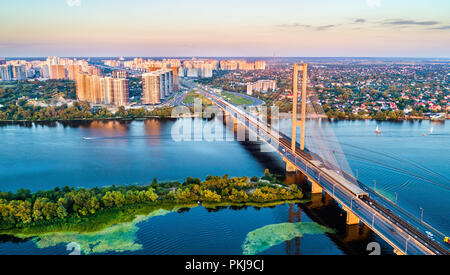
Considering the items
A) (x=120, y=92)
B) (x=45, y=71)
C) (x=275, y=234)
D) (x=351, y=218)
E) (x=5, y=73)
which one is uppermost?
(x=45, y=71)

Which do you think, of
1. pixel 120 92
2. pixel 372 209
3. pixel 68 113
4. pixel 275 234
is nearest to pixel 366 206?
pixel 372 209

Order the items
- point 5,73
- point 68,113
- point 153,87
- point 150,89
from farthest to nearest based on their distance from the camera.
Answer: point 5,73 → point 153,87 → point 150,89 → point 68,113

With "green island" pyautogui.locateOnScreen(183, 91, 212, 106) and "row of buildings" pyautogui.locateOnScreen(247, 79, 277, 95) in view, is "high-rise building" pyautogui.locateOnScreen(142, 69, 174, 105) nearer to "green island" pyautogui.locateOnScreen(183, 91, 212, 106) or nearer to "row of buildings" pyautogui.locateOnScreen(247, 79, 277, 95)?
"green island" pyautogui.locateOnScreen(183, 91, 212, 106)

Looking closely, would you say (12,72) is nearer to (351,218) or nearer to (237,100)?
(237,100)

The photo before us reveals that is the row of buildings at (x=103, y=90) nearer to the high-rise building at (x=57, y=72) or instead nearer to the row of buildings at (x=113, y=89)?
the row of buildings at (x=113, y=89)

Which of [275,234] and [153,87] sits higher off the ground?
[153,87]

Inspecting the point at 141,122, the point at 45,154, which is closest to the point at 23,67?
the point at 141,122

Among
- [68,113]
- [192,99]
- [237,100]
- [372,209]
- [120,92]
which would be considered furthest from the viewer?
[192,99]
